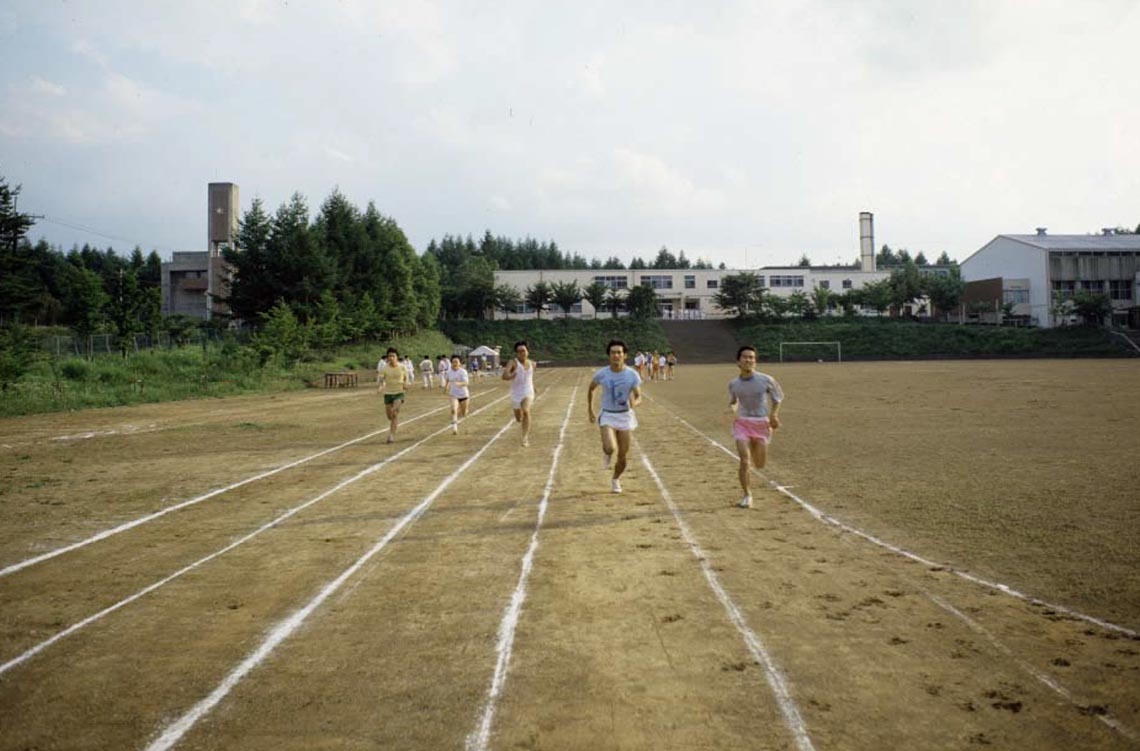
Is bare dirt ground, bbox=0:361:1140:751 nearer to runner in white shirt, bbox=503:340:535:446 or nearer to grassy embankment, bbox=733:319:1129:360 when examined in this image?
runner in white shirt, bbox=503:340:535:446

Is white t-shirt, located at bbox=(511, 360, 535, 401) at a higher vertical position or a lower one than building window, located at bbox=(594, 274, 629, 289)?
lower

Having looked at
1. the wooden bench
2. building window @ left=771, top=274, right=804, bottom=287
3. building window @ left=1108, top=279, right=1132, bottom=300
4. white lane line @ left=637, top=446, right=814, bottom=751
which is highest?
building window @ left=771, top=274, right=804, bottom=287

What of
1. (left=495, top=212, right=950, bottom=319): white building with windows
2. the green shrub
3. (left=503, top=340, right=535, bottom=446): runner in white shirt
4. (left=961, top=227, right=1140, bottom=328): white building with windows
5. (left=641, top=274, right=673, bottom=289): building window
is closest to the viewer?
(left=503, top=340, right=535, bottom=446): runner in white shirt

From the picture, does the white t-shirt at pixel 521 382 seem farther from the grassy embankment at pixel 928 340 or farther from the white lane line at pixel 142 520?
the grassy embankment at pixel 928 340

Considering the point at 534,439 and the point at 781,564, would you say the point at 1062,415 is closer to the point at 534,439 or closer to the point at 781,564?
the point at 534,439

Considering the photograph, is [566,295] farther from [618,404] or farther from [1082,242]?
[618,404]

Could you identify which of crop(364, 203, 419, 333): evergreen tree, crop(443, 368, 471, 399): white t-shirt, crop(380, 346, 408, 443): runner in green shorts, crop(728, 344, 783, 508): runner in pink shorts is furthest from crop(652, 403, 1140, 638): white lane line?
crop(364, 203, 419, 333): evergreen tree

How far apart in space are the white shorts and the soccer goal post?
200 feet

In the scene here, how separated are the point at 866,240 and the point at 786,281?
12092 mm

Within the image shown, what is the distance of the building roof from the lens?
76.1 m

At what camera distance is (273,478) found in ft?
37.3

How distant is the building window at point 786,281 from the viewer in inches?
4011

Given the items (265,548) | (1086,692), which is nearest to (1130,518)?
(1086,692)

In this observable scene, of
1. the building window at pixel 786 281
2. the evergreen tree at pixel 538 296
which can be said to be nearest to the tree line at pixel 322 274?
the evergreen tree at pixel 538 296
